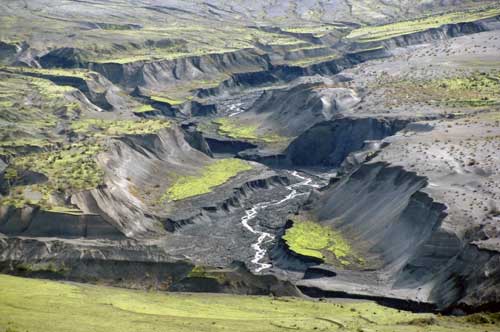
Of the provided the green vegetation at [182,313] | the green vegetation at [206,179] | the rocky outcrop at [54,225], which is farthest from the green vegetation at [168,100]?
the green vegetation at [182,313]

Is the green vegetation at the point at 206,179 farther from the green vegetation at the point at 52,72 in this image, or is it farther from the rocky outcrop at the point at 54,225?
the green vegetation at the point at 52,72

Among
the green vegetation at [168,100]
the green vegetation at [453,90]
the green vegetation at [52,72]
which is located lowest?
the green vegetation at [168,100]

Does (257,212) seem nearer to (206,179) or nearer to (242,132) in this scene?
(206,179)

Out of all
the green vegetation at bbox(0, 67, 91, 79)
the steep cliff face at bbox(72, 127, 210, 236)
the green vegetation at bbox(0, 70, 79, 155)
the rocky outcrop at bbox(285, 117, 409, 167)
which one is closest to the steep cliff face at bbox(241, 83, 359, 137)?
the rocky outcrop at bbox(285, 117, 409, 167)

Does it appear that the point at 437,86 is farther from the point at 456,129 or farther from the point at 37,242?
the point at 37,242

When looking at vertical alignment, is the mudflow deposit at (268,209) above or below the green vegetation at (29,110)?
above

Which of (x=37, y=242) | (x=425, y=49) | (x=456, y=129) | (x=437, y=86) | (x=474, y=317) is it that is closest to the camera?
(x=474, y=317)

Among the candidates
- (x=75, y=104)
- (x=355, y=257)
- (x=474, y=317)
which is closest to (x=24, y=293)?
(x=474, y=317)
